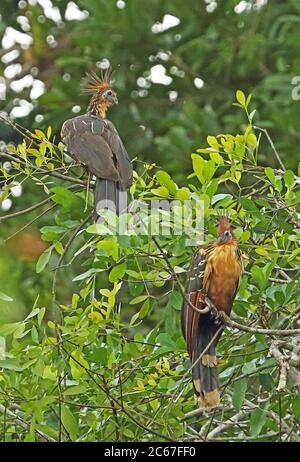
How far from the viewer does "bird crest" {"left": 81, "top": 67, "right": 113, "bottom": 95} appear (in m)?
4.72

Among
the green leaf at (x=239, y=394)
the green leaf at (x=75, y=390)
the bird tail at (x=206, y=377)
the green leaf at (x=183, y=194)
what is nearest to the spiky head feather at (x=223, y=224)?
the green leaf at (x=183, y=194)

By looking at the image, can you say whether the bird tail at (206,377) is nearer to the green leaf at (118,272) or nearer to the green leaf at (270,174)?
the green leaf at (118,272)

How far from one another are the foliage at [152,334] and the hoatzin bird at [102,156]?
81 mm

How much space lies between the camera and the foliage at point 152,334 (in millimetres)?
3217

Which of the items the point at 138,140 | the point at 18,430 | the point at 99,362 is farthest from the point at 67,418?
the point at 138,140

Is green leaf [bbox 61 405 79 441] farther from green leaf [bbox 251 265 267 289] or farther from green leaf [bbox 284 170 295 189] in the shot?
green leaf [bbox 284 170 295 189]

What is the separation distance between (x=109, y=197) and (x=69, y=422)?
761 mm

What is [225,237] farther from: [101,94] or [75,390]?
[101,94]

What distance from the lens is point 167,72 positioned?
7391 mm

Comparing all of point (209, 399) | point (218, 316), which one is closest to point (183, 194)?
point (218, 316)

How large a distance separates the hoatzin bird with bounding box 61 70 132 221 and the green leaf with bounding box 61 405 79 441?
60 cm

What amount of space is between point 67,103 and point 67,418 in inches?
164

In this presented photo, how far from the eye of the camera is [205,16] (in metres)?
7.29
